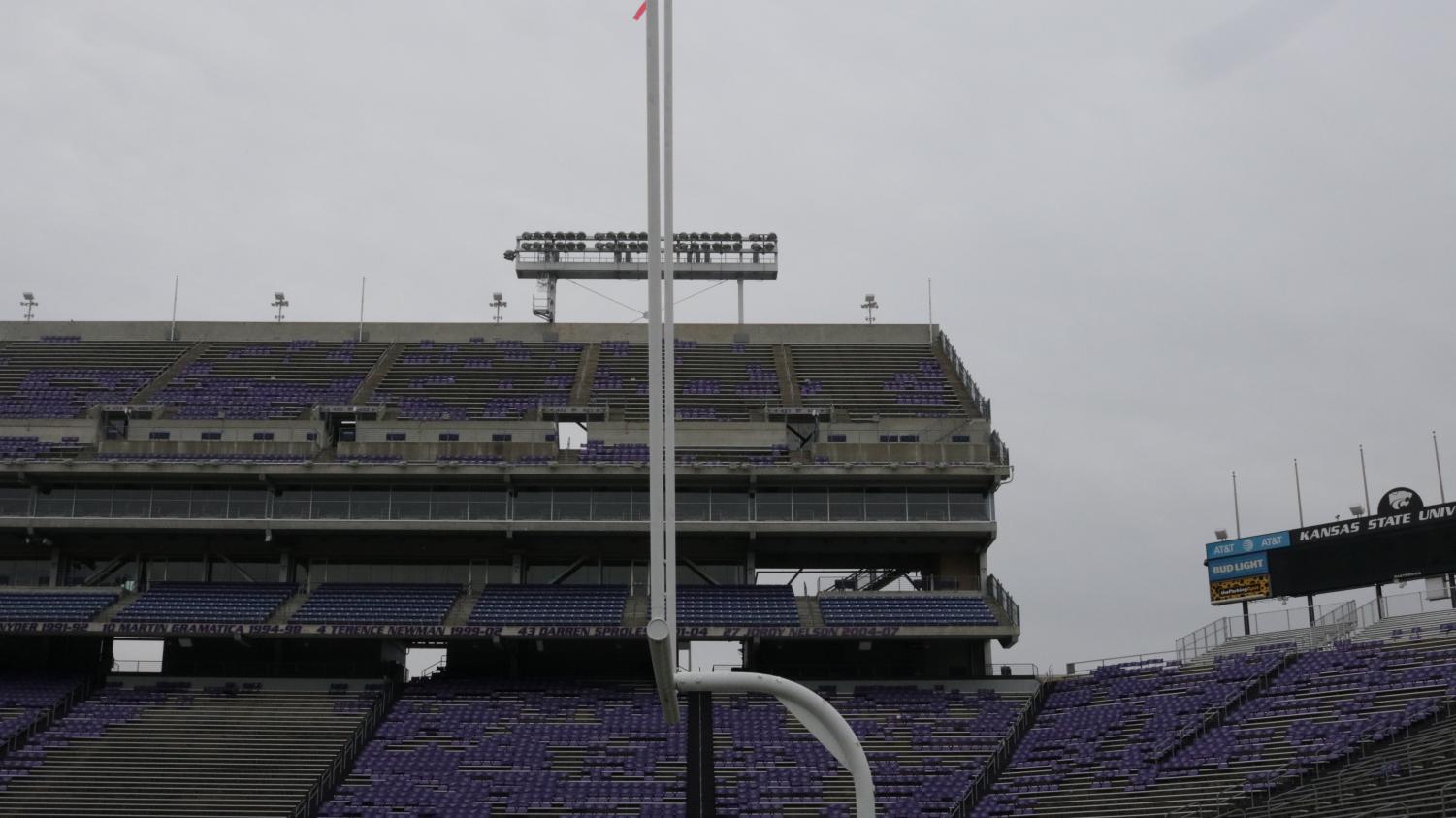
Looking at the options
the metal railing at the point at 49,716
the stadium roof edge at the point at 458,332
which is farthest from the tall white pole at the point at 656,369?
the stadium roof edge at the point at 458,332

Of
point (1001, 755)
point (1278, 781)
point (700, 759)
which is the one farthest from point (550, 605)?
point (1278, 781)

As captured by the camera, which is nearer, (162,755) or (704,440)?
(162,755)

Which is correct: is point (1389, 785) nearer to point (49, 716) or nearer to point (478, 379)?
point (478, 379)

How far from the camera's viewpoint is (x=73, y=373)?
58.6 metres

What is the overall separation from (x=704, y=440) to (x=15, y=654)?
23397 millimetres

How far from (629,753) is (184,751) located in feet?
41.2

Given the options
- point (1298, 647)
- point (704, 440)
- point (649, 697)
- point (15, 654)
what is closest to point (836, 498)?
point (704, 440)

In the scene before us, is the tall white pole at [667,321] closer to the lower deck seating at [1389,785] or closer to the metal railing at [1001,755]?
the lower deck seating at [1389,785]

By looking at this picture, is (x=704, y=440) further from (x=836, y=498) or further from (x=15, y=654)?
(x=15, y=654)

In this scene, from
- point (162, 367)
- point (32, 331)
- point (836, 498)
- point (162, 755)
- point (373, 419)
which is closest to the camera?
point (162, 755)

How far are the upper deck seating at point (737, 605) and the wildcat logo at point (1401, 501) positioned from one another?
58.5 feet

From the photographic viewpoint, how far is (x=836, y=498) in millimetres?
49312

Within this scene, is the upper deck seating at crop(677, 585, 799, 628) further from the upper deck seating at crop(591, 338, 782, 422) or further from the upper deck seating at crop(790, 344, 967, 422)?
the upper deck seating at crop(790, 344, 967, 422)

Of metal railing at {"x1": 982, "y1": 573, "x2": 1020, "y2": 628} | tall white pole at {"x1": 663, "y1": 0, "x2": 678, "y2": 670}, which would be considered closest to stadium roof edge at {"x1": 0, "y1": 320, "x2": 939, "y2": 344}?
metal railing at {"x1": 982, "y1": 573, "x2": 1020, "y2": 628}
